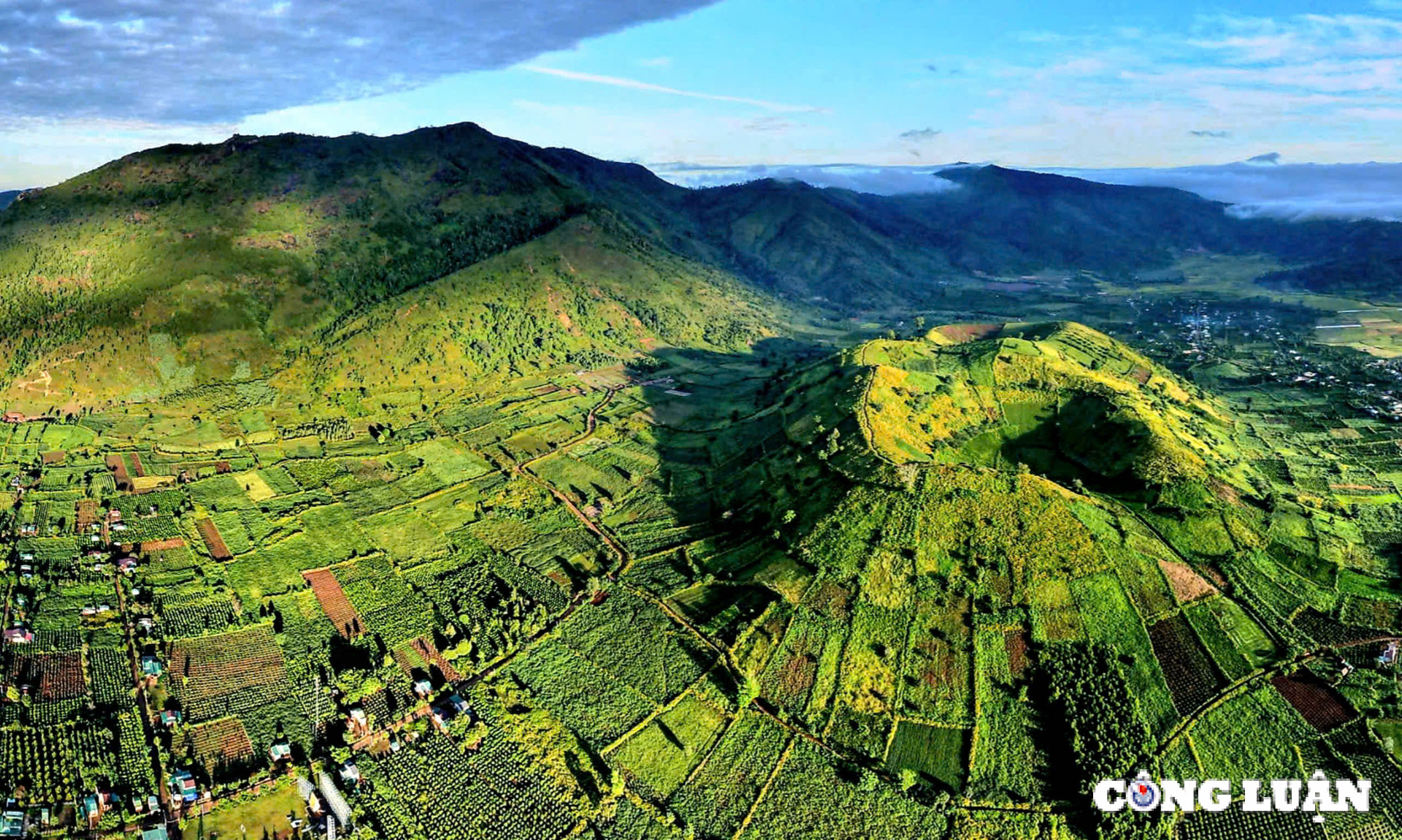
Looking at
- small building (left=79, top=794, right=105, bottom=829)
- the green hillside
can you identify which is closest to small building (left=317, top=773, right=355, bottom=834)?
the green hillside

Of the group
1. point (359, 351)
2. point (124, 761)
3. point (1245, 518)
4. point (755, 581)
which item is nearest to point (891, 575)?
point (755, 581)

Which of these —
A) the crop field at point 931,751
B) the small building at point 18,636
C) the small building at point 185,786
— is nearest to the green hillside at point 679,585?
the crop field at point 931,751

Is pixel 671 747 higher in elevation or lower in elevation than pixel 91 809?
lower

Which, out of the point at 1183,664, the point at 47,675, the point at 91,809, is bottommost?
the point at 1183,664

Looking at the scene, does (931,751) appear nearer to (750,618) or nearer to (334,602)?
(750,618)

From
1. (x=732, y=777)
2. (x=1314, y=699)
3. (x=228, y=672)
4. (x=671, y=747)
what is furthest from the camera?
(x=228, y=672)

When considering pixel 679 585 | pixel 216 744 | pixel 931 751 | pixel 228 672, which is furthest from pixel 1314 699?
pixel 228 672

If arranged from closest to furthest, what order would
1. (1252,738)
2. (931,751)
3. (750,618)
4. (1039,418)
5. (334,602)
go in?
(1252,738) → (931,751) → (750,618) → (334,602) → (1039,418)

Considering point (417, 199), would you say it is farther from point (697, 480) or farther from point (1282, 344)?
point (1282, 344)
